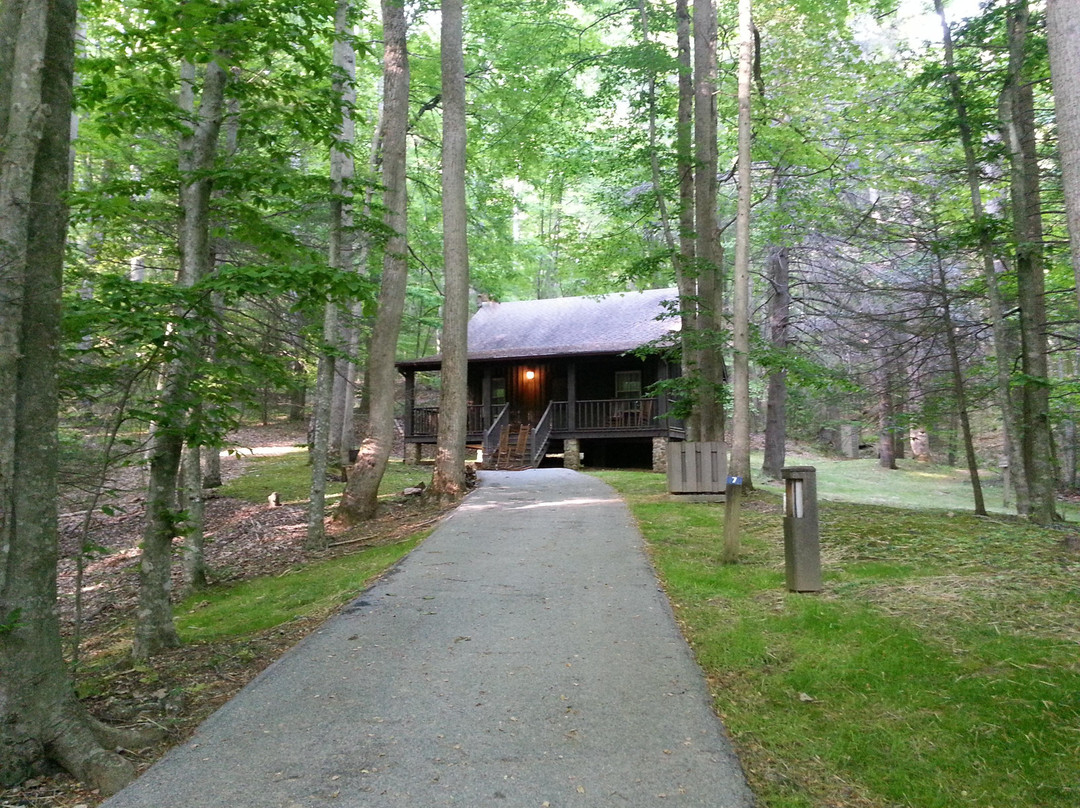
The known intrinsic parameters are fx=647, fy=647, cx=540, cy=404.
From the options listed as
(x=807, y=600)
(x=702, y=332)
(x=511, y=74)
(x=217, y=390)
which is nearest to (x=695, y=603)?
(x=807, y=600)

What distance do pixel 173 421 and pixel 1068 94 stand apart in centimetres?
597

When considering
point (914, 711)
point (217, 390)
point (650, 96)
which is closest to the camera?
point (914, 711)

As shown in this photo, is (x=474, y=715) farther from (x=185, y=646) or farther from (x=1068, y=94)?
(x=1068, y=94)

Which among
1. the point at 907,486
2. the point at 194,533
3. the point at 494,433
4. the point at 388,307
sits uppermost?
the point at 388,307

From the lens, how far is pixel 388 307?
1167cm

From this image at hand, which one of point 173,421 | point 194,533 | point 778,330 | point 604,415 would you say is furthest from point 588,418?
point 173,421

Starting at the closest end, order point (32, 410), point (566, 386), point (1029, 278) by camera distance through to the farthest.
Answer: point (32, 410), point (1029, 278), point (566, 386)

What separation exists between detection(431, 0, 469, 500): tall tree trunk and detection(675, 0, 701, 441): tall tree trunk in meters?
4.12

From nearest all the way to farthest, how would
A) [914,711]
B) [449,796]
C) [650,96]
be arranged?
[449,796], [914,711], [650,96]

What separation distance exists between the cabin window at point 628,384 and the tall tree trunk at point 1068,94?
18.7m

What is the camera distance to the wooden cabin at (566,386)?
67.5 ft

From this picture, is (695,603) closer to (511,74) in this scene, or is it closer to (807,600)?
(807,600)

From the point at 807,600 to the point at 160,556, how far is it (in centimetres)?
521

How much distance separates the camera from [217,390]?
202 inches
